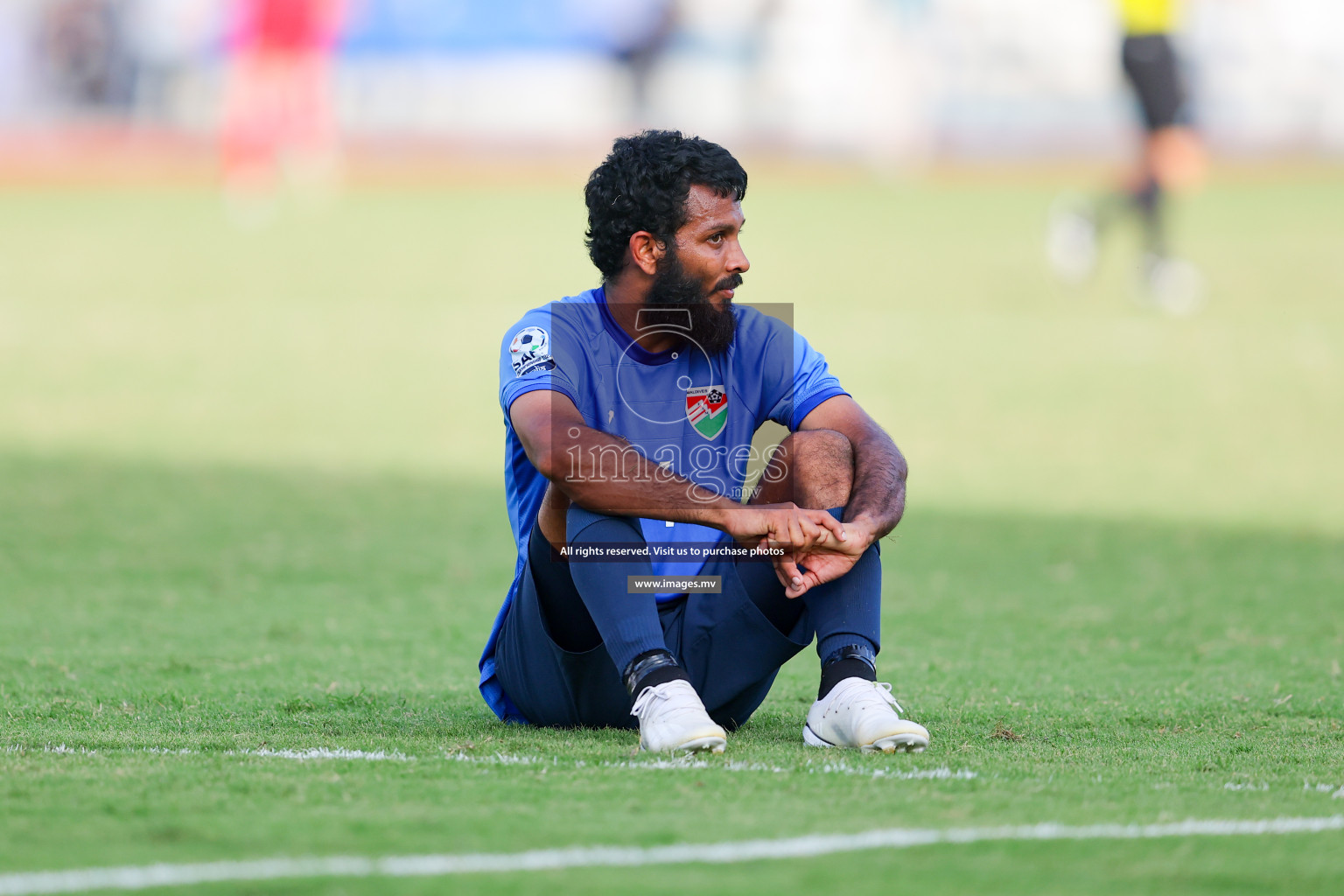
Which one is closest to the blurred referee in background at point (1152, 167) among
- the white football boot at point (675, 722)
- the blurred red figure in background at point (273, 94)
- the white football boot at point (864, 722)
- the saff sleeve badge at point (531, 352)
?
the saff sleeve badge at point (531, 352)

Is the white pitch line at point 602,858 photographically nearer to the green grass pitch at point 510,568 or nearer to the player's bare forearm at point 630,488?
the green grass pitch at point 510,568

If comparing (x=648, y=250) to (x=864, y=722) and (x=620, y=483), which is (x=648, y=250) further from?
(x=864, y=722)

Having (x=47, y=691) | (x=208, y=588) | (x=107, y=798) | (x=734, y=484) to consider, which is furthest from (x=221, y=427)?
(x=107, y=798)

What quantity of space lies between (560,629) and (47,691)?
1.45 metres

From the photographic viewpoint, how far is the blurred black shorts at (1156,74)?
1338 centimetres

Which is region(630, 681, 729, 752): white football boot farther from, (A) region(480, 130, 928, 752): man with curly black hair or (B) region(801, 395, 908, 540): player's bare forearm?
(B) region(801, 395, 908, 540): player's bare forearm

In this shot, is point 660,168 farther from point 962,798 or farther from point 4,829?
point 4,829

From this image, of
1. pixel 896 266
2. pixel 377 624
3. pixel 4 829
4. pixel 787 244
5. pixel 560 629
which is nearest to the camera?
pixel 4 829

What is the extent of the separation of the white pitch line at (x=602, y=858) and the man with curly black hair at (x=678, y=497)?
2.04ft

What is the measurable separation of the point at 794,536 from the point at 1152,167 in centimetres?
1055

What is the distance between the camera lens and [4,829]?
264 centimetres

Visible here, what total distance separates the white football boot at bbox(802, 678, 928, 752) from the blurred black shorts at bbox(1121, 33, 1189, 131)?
36.3ft

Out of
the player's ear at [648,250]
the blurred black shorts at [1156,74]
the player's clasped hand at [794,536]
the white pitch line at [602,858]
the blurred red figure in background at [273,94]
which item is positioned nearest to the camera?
the white pitch line at [602,858]

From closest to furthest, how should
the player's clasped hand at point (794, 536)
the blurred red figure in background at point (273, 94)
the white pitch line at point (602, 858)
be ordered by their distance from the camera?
the white pitch line at point (602, 858) < the player's clasped hand at point (794, 536) < the blurred red figure in background at point (273, 94)
